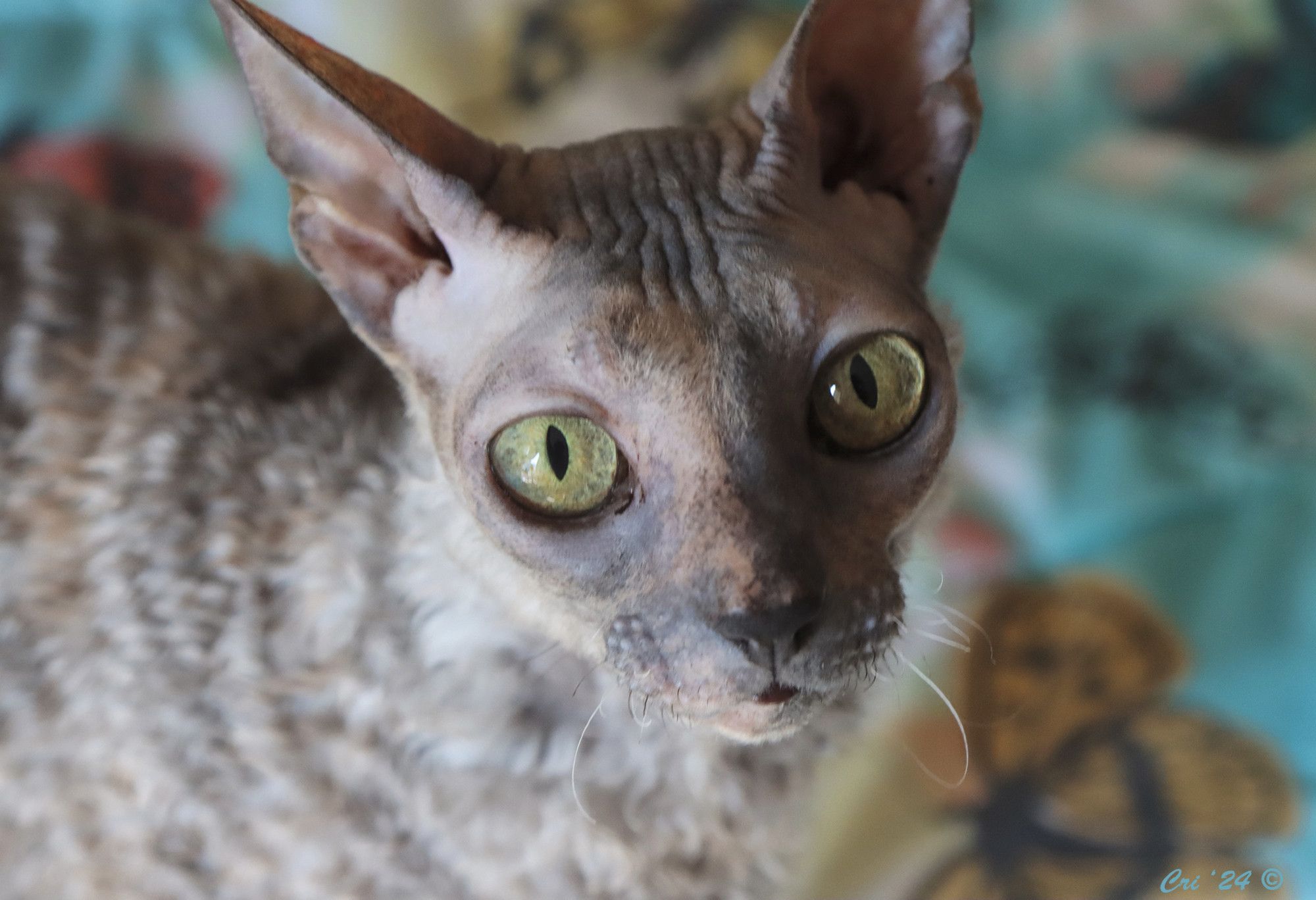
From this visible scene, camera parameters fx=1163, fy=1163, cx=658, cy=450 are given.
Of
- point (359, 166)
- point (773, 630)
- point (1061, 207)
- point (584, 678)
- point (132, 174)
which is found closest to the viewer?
point (773, 630)

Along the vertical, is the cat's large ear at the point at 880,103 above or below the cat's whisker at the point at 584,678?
above

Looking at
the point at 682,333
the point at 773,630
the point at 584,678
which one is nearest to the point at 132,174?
the point at 584,678

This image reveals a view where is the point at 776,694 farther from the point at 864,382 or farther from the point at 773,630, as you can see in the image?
the point at 864,382

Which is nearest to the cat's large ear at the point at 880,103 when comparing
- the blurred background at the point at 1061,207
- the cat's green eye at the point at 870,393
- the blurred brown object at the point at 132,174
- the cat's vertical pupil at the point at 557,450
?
the cat's green eye at the point at 870,393

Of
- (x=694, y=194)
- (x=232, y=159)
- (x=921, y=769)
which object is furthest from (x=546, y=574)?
(x=232, y=159)

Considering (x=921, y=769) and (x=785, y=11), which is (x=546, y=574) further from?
(x=785, y=11)

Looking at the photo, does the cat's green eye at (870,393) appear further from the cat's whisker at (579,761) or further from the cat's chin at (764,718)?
the cat's whisker at (579,761)

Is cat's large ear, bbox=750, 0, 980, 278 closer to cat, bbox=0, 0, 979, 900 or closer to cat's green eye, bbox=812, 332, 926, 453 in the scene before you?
cat, bbox=0, 0, 979, 900

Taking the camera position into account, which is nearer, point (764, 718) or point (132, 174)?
point (764, 718)
